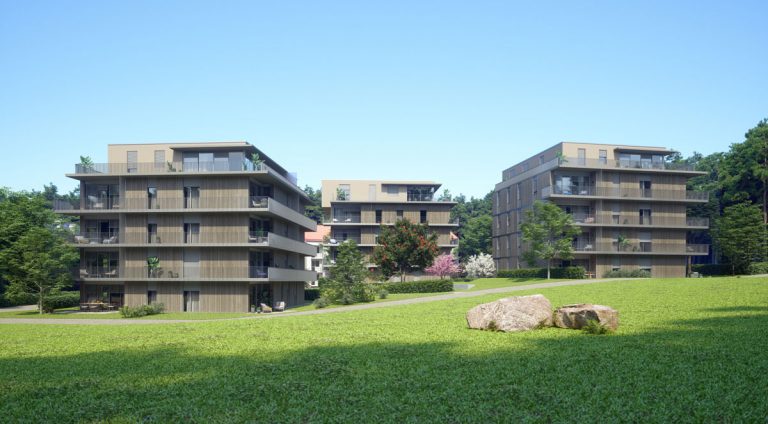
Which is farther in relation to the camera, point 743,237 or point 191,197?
point 743,237

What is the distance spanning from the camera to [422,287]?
59219 mm

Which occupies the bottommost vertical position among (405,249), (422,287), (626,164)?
(422,287)

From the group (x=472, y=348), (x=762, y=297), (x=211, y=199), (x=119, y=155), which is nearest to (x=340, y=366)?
(x=472, y=348)

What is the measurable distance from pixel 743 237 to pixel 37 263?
68907 mm

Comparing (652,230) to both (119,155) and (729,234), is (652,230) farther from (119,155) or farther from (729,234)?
(119,155)

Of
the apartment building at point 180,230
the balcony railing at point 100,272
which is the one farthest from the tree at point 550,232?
the balcony railing at point 100,272

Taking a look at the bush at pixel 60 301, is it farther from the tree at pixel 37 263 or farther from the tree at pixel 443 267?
the tree at pixel 443 267

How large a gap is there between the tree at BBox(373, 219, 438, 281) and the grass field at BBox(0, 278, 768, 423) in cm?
4395

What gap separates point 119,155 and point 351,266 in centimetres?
2506

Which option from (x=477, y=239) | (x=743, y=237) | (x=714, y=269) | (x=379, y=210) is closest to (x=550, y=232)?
Result: (x=743, y=237)

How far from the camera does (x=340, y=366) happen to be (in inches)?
587

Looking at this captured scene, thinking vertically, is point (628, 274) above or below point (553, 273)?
below

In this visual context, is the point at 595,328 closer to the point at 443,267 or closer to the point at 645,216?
the point at 645,216

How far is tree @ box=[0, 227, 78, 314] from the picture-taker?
49.1 metres
